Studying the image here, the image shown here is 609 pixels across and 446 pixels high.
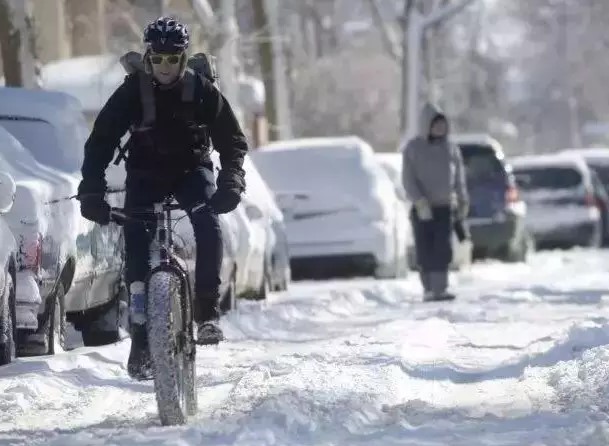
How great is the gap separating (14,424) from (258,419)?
126 centimetres

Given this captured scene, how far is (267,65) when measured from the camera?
115ft

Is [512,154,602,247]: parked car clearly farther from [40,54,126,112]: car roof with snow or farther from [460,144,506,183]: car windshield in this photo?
[40,54,126,112]: car roof with snow

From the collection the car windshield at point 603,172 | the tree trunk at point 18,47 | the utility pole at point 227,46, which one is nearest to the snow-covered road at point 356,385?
the tree trunk at point 18,47

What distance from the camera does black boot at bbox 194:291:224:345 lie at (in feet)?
26.9

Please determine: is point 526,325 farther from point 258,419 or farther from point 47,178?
point 258,419

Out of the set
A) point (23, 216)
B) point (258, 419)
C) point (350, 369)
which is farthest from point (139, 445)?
point (23, 216)

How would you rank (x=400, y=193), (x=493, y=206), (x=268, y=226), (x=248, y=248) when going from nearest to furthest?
(x=248, y=248), (x=268, y=226), (x=400, y=193), (x=493, y=206)

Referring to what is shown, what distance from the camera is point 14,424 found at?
828 cm

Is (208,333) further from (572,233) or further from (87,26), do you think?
(87,26)

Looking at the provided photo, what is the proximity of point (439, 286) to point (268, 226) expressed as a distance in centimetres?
171

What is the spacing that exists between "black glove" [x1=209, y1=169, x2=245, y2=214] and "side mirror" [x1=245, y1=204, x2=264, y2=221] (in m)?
7.77

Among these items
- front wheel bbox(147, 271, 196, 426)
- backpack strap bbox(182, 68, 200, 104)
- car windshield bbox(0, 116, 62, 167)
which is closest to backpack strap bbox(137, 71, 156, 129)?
Answer: backpack strap bbox(182, 68, 200, 104)

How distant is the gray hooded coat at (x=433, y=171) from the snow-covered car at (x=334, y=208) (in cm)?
194

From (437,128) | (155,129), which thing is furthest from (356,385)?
(437,128)
